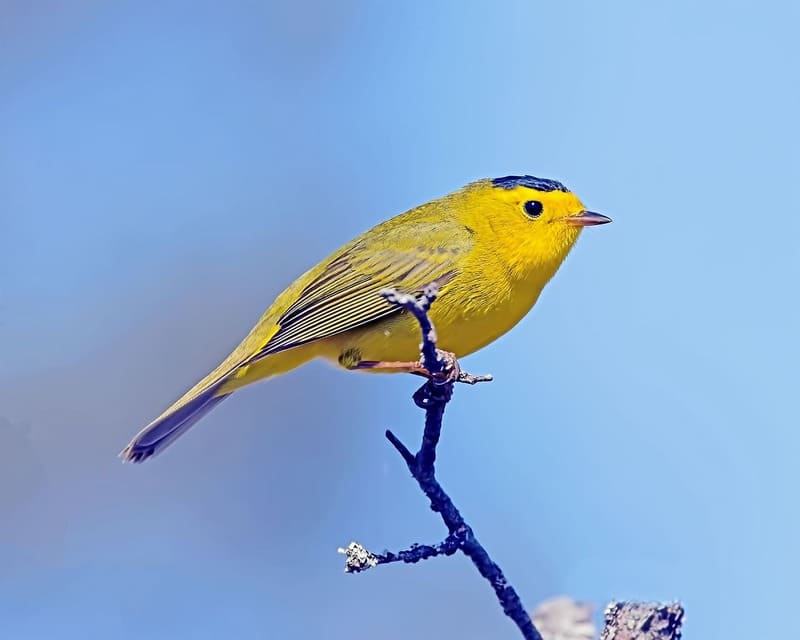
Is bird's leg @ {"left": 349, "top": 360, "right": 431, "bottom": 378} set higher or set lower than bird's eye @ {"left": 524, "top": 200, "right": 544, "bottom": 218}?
lower

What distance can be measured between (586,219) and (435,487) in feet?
5.36

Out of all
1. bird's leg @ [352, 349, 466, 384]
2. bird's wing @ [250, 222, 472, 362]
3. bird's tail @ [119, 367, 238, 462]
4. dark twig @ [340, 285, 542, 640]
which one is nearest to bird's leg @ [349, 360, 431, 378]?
Answer: bird's leg @ [352, 349, 466, 384]

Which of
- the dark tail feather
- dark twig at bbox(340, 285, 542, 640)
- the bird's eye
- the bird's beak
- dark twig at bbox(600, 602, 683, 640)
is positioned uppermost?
the dark tail feather

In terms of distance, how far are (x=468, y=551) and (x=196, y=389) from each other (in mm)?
1800

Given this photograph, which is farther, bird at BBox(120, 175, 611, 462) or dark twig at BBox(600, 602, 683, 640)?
bird at BBox(120, 175, 611, 462)

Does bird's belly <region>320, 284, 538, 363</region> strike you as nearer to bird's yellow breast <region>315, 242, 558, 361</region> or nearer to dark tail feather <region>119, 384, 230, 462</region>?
bird's yellow breast <region>315, 242, 558, 361</region>

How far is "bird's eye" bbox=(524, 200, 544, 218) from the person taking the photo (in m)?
4.15

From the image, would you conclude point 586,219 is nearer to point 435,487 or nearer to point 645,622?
point 435,487

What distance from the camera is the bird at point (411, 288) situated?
148 inches

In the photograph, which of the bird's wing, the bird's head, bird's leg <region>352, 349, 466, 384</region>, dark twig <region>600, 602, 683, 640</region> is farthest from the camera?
the bird's head

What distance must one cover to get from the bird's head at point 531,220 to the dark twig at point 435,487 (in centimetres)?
103

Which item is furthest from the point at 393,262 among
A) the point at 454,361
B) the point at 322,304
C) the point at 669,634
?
the point at 669,634

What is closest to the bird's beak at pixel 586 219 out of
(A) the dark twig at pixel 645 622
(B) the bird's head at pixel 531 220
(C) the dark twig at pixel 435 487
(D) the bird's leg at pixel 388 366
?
(B) the bird's head at pixel 531 220

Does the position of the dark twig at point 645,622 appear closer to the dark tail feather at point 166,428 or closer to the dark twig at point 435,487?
the dark twig at point 435,487
